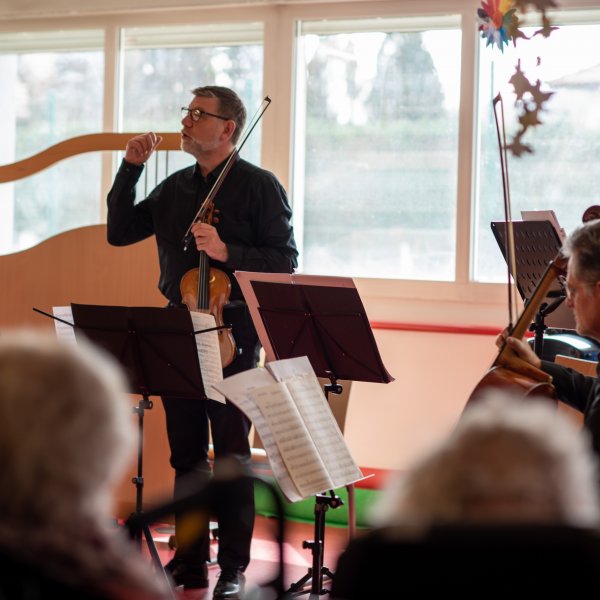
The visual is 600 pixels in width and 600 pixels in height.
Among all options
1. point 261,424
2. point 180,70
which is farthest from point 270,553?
point 180,70

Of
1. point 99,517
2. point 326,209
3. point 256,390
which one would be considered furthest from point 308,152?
point 99,517

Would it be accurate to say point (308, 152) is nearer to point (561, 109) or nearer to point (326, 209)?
point (326, 209)

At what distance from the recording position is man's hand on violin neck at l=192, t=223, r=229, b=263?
3.34m

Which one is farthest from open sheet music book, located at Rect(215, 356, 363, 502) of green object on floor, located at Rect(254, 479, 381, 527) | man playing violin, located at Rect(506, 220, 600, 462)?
green object on floor, located at Rect(254, 479, 381, 527)

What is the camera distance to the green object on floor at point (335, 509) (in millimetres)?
4387

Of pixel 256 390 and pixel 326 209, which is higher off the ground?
pixel 326 209

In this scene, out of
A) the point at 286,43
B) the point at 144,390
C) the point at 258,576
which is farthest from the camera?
the point at 286,43

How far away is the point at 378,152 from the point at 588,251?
264cm

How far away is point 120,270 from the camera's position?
170 inches

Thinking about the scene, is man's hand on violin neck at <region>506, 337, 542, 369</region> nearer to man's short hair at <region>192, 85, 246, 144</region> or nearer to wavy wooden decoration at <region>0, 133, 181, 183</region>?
man's short hair at <region>192, 85, 246, 144</region>

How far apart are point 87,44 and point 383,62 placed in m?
1.67

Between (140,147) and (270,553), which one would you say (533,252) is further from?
(270,553)

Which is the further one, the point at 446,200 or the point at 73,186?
the point at 73,186

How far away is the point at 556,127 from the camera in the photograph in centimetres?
465
